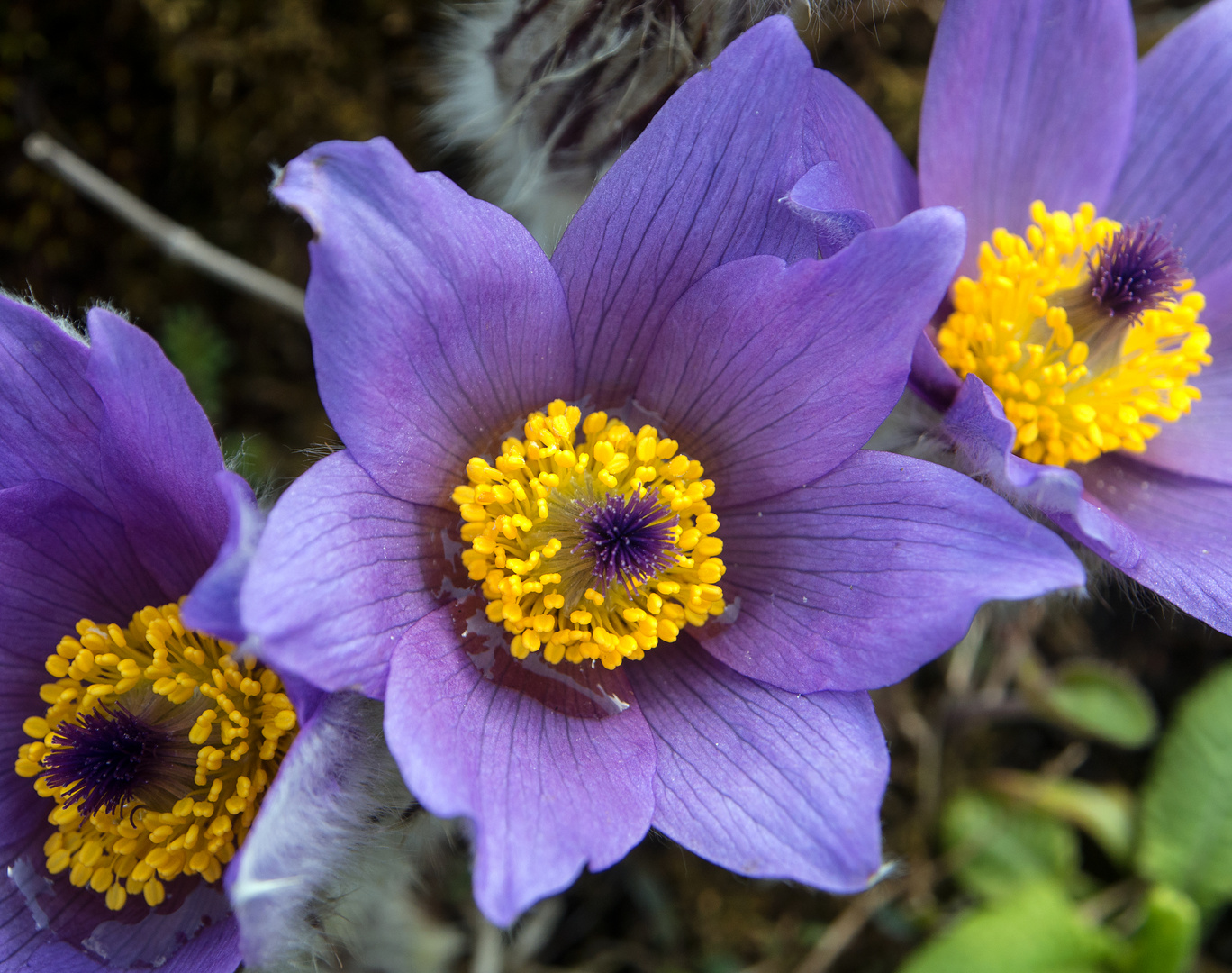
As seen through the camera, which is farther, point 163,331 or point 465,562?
point 163,331

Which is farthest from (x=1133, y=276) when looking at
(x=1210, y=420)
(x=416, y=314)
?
(x=416, y=314)

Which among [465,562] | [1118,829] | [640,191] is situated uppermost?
[640,191]

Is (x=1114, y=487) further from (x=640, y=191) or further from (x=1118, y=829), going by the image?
(x=1118, y=829)

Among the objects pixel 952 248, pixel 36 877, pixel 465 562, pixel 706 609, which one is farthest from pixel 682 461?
pixel 36 877

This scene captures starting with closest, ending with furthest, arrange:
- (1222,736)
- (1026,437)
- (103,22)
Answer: (1026,437), (103,22), (1222,736)

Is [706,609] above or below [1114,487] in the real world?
above

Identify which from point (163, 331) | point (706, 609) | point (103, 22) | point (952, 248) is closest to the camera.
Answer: point (952, 248)

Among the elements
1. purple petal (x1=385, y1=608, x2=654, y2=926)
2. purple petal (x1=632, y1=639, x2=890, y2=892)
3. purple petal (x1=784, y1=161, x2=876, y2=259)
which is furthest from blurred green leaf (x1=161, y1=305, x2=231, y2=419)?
purple petal (x1=784, y1=161, x2=876, y2=259)

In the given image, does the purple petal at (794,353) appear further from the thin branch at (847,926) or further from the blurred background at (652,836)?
the thin branch at (847,926)
